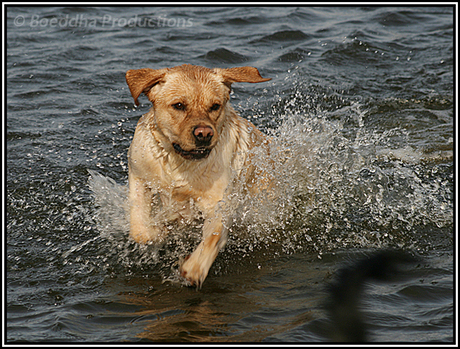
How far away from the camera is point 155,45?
479 inches

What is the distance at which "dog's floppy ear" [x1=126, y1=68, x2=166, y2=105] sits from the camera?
4680 mm

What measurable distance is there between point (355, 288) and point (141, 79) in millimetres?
2825

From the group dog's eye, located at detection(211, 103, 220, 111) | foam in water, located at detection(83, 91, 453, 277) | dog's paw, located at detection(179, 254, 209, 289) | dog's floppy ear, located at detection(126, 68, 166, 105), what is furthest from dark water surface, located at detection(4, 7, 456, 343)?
dog's floppy ear, located at detection(126, 68, 166, 105)

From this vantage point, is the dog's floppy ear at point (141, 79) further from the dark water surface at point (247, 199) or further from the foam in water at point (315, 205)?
the dark water surface at point (247, 199)

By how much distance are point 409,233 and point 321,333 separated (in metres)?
2.26

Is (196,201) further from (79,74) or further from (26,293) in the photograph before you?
(79,74)

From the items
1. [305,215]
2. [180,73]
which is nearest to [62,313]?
[180,73]

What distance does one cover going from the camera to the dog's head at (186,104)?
450cm

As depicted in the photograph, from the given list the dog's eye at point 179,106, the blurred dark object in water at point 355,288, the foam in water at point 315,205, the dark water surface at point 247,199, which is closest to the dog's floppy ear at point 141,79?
the dog's eye at point 179,106

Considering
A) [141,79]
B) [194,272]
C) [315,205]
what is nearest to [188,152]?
[141,79]

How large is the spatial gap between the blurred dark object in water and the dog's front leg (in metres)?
1.10

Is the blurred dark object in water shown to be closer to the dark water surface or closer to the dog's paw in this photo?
the dark water surface

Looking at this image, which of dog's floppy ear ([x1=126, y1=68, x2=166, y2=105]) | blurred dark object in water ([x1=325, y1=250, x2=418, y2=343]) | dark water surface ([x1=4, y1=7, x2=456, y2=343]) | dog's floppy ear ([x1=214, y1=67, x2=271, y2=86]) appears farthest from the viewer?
dog's floppy ear ([x1=214, y1=67, x2=271, y2=86])

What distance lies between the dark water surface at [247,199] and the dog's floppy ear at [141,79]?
151 cm
